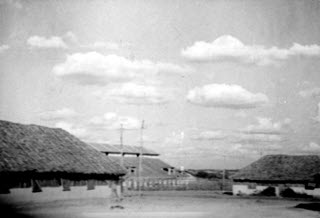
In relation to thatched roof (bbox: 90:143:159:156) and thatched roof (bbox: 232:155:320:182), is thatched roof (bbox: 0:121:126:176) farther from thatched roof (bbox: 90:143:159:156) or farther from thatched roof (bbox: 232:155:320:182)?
thatched roof (bbox: 90:143:159:156)

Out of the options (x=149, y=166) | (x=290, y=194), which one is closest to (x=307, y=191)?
(x=290, y=194)

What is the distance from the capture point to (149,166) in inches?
2223

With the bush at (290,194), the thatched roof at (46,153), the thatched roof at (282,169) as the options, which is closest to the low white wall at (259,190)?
the bush at (290,194)

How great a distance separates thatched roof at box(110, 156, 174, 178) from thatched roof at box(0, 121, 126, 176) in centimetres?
2228

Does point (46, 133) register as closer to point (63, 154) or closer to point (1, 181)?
point (63, 154)

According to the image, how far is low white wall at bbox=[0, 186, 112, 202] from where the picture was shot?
22.2 meters

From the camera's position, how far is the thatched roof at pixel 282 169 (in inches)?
1458

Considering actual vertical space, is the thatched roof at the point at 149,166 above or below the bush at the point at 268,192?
A: above

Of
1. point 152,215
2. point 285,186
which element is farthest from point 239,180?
point 152,215

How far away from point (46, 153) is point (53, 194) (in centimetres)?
285

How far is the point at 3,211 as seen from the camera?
20297 millimetres

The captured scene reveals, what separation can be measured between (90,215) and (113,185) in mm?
11032

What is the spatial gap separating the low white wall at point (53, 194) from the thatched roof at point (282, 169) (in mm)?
14922

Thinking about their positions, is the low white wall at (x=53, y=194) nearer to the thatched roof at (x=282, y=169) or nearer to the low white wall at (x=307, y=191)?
the thatched roof at (x=282, y=169)
